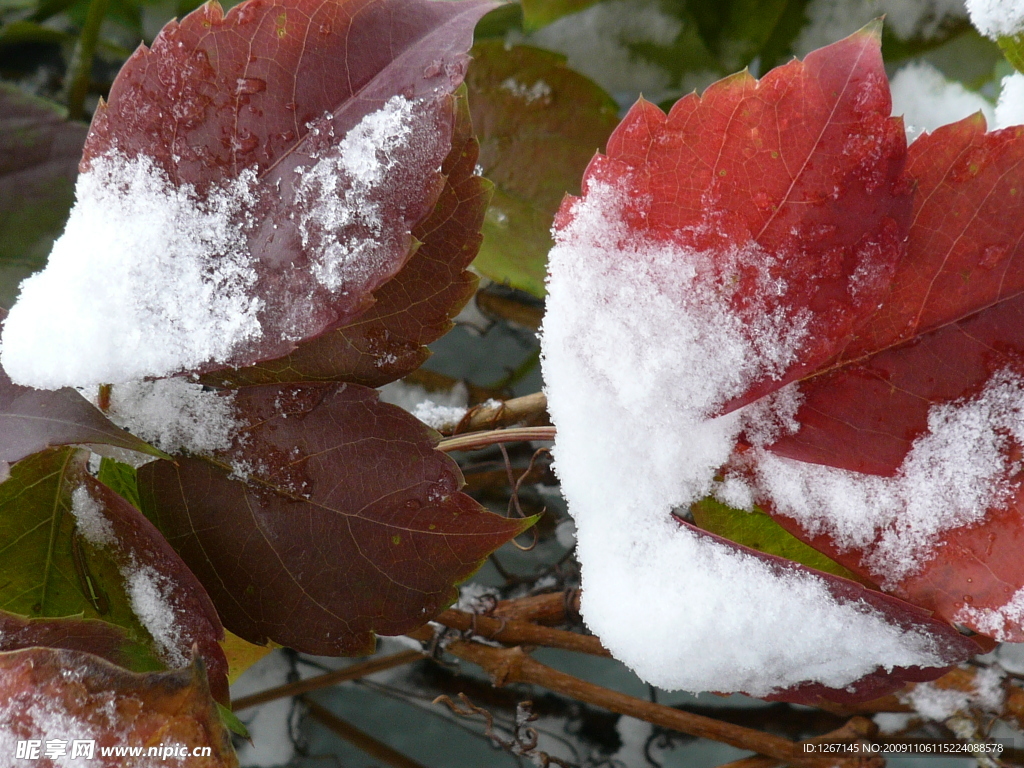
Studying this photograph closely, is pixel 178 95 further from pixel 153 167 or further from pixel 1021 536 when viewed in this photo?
pixel 1021 536

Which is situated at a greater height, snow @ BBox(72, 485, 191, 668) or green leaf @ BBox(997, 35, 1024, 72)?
green leaf @ BBox(997, 35, 1024, 72)

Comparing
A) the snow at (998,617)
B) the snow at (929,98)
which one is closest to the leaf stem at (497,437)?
the snow at (998,617)

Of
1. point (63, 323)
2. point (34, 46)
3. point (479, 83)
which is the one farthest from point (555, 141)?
point (34, 46)

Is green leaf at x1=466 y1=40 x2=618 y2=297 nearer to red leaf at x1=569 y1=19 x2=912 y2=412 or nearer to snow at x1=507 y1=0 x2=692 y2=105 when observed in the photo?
snow at x1=507 y1=0 x2=692 y2=105

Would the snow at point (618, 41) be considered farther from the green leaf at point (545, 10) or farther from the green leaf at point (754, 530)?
the green leaf at point (754, 530)

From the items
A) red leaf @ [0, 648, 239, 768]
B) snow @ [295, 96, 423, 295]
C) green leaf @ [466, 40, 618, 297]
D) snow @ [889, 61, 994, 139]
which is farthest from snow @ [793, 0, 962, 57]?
red leaf @ [0, 648, 239, 768]
